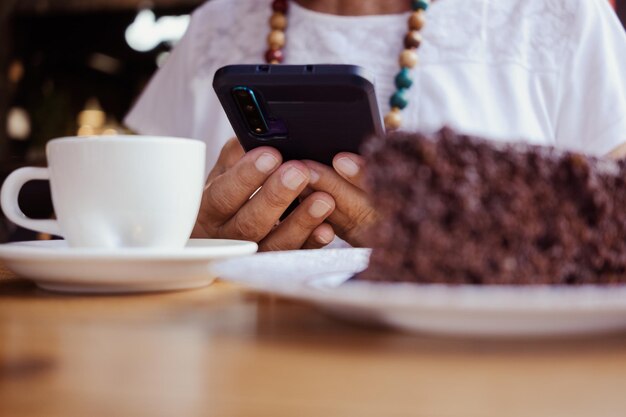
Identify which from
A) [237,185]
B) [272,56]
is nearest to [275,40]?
[272,56]

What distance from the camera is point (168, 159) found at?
0.57 m

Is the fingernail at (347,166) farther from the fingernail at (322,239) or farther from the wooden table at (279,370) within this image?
the wooden table at (279,370)

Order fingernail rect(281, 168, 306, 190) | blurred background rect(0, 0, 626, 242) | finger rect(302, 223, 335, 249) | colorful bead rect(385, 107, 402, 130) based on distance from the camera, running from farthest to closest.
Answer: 1. blurred background rect(0, 0, 626, 242)
2. colorful bead rect(385, 107, 402, 130)
3. finger rect(302, 223, 335, 249)
4. fingernail rect(281, 168, 306, 190)

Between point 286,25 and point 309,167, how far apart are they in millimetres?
769

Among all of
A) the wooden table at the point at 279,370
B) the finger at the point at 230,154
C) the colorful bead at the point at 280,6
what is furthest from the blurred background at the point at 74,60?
the wooden table at the point at 279,370

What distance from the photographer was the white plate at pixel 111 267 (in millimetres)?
487

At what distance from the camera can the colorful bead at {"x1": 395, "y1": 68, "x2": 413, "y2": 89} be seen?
1.31 m

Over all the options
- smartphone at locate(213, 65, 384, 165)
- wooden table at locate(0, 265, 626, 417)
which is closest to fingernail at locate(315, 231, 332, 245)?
smartphone at locate(213, 65, 384, 165)

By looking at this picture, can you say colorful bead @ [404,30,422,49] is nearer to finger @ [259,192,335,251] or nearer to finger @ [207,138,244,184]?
finger @ [207,138,244,184]

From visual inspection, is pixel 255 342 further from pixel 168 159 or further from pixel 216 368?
pixel 168 159

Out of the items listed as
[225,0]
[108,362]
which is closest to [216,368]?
[108,362]

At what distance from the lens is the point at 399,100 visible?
1.30 meters

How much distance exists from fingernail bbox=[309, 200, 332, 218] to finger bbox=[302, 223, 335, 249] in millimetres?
40

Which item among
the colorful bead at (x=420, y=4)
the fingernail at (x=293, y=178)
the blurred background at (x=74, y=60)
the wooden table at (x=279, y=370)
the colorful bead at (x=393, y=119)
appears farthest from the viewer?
the blurred background at (x=74, y=60)
